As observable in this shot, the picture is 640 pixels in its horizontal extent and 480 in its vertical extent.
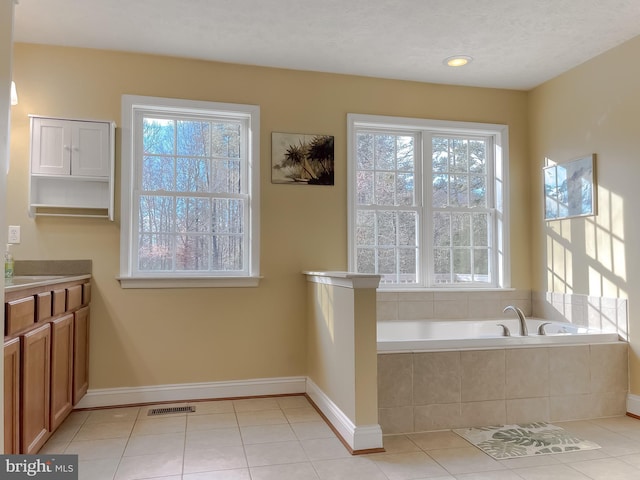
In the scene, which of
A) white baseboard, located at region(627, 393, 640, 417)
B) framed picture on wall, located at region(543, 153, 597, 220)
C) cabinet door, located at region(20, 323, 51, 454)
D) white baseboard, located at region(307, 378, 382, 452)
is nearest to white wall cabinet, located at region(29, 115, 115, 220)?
cabinet door, located at region(20, 323, 51, 454)

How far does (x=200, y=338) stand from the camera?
3389mm

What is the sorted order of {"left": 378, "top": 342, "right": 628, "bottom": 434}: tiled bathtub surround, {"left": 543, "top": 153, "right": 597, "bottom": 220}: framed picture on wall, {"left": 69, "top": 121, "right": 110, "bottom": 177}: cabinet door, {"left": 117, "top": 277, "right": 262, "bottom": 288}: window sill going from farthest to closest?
1. {"left": 543, "top": 153, "right": 597, "bottom": 220}: framed picture on wall
2. {"left": 117, "top": 277, "right": 262, "bottom": 288}: window sill
3. {"left": 69, "top": 121, "right": 110, "bottom": 177}: cabinet door
4. {"left": 378, "top": 342, "right": 628, "bottom": 434}: tiled bathtub surround

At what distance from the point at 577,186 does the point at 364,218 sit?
165 centimetres

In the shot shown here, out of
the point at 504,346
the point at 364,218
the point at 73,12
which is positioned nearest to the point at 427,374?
the point at 504,346

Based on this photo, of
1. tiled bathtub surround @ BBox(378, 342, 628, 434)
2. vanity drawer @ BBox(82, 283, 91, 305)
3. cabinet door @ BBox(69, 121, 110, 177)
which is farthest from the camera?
cabinet door @ BBox(69, 121, 110, 177)

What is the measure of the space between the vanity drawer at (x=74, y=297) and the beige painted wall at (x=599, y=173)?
3553 millimetres

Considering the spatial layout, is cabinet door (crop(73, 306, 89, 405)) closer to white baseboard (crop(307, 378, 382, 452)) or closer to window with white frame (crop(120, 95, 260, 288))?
window with white frame (crop(120, 95, 260, 288))

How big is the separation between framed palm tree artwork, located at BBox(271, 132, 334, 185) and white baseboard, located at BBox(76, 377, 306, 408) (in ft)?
5.06

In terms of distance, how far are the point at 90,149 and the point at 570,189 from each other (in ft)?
11.7

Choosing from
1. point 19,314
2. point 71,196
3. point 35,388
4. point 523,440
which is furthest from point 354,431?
point 71,196

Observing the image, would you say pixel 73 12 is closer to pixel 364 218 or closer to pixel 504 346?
pixel 364 218

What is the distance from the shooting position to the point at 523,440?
2572 mm

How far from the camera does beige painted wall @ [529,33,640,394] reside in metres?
3.08

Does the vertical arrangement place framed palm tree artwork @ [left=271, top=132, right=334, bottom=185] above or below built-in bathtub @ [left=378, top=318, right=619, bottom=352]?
above
